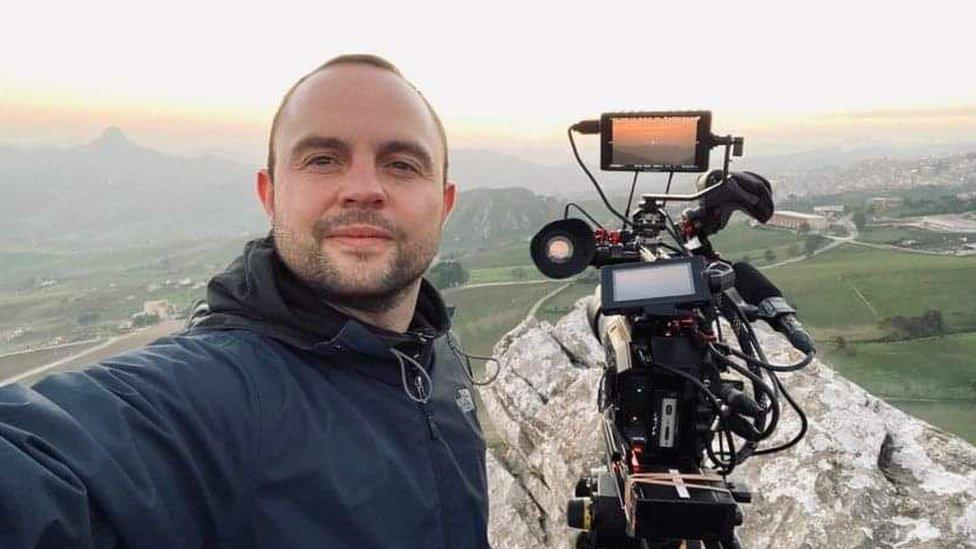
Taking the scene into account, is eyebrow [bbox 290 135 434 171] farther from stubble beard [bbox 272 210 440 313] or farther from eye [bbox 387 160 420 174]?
stubble beard [bbox 272 210 440 313]

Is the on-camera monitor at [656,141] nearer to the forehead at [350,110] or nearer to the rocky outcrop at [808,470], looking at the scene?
the forehead at [350,110]

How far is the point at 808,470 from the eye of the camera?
16.1ft

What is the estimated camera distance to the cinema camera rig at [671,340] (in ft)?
9.20

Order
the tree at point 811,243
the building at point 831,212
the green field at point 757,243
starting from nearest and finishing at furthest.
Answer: the green field at point 757,243, the tree at point 811,243, the building at point 831,212

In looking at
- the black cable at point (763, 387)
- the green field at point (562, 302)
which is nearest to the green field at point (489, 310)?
the green field at point (562, 302)

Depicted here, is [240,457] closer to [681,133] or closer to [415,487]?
[415,487]

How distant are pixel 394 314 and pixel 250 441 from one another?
32.9 inches

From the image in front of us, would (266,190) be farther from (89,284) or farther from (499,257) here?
(89,284)

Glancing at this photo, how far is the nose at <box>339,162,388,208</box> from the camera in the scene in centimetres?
212

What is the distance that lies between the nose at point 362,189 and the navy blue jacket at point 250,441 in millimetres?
350

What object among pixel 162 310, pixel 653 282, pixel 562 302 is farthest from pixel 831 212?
pixel 653 282

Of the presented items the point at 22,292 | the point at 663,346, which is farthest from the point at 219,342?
the point at 22,292

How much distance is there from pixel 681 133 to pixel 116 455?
3.27m

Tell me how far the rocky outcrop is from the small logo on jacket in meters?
3.33
